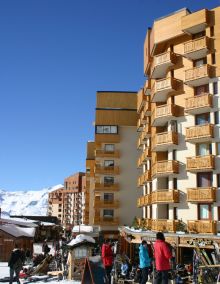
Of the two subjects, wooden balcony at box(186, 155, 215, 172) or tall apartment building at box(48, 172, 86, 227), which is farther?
tall apartment building at box(48, 172, 86, 227)

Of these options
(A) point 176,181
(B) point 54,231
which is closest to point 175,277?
(A) point 176,181

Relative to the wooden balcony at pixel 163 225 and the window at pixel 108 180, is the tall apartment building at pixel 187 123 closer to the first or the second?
the wooden balcony at pixel 163 225

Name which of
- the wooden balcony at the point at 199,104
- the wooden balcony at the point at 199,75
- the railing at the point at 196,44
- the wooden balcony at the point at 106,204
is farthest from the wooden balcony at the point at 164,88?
the wooden balcony at the point at 106,204

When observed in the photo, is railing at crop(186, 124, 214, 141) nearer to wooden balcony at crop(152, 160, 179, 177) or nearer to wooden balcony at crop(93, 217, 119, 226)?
wooden balcony at crop(152, 160, 179, 177)

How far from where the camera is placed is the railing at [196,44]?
114 feet

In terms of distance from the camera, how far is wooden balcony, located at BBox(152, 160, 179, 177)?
35.1 m

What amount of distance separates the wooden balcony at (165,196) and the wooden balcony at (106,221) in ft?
71.5

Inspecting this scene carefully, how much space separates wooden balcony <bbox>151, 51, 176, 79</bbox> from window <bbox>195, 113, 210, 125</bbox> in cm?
604

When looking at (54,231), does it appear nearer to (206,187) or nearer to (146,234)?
(146,234)

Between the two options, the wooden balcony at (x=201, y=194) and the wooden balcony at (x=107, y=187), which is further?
the wooden balcony at (x=107, y=187)

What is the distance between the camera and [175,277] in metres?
18.7

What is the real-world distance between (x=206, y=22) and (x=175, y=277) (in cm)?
2398

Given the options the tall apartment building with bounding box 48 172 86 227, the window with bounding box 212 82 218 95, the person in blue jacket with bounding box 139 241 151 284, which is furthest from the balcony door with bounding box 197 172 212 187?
the tall apartment building with bounding box 48 172 86 227

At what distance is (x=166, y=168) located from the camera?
3572 cm
